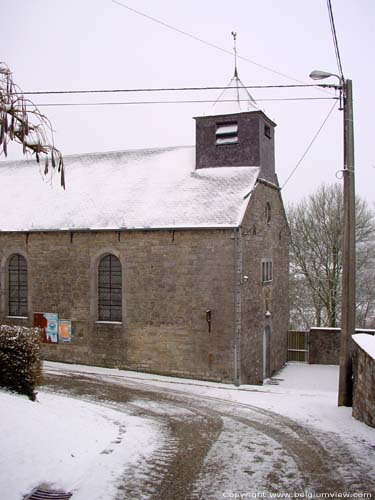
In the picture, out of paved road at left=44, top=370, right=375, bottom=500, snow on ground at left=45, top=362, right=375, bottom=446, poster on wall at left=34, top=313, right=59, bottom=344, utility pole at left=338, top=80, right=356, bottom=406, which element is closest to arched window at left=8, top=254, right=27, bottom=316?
poster on wall at left=34, top=313, right=59, bottom=344

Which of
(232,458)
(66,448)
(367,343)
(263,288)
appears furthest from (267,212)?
(66,448)

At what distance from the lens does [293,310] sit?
35.5 meters

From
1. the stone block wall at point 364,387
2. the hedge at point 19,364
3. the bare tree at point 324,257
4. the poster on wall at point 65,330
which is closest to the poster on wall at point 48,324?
the poster on wall at point 65,330

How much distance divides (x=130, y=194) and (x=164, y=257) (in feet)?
11.9

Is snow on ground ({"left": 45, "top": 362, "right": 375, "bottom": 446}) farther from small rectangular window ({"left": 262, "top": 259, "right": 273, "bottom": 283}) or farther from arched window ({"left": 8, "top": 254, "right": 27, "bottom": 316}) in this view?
small rectangular window ({"left": 262, "top": 259, "right": 273, "bottom": 283})

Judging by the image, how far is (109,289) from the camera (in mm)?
19453

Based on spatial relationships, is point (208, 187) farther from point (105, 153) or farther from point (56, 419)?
point (56, 419)

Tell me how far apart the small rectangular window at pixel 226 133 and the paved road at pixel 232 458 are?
11.2 metres

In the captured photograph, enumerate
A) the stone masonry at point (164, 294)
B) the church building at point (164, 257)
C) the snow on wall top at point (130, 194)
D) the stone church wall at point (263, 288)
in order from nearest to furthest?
the stone masonry at point (164, 294), the church building at point (164, 257), the stone church wall at point (263, 288), the snow on wall top at point (130, 194)

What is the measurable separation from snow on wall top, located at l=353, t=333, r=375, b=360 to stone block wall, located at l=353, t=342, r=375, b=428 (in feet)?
0.25

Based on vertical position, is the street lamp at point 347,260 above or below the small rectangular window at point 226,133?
below

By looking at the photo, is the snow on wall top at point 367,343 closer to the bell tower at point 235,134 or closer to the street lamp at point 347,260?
the street lamp at point 347,260

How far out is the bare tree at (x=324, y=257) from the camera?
30.8 meters

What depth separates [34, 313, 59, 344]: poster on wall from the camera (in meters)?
20.1
